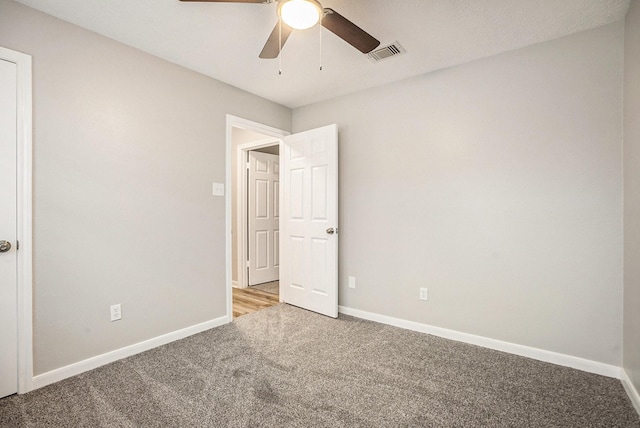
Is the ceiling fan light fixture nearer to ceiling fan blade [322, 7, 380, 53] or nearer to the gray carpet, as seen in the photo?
ceiling fan blade [322, 7, 380, 53]

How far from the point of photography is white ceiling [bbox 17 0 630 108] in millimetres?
1951

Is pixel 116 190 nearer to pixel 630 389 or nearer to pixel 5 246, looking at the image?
pixel 5 246

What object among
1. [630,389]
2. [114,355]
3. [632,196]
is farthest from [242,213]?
[630,389]

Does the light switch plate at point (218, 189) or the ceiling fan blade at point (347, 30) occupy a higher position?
the ceiling fan blade at point (347, 30)

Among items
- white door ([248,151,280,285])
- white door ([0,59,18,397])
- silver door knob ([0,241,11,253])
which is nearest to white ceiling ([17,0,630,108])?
white door ([0,59,18,397])

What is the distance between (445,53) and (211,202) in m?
2.41

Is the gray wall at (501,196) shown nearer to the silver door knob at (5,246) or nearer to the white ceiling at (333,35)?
the white ceiling at (333,35)

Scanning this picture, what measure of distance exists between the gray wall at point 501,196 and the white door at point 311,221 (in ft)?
0.81

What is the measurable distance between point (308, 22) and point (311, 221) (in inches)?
83.6

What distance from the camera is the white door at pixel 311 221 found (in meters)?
3.27

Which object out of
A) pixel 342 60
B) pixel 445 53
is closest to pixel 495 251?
pixel 445 53

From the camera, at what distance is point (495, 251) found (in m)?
2.56

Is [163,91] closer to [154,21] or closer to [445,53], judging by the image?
[154,21]

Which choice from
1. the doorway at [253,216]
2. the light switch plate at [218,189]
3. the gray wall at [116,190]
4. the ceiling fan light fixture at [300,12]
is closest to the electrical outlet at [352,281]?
the doorway at [253,216]
